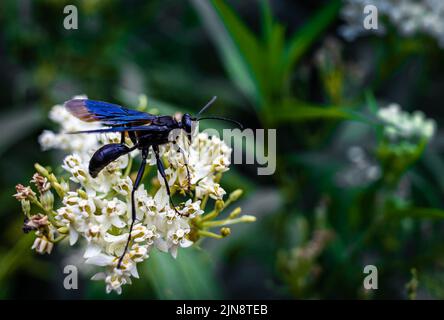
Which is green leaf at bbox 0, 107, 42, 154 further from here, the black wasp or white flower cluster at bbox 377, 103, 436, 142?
white flower cluster at bbox 377, 103, 436, 142

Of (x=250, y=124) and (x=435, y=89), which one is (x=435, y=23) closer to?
(x=435, y=89)

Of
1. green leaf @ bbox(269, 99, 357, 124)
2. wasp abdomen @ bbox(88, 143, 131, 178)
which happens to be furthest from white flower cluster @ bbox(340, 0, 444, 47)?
wasp abdomen @ bbox(88, 143, 131, 178)

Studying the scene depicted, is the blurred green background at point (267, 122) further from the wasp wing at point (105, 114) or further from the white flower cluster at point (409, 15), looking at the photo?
the wasp wing at point (105, 114)

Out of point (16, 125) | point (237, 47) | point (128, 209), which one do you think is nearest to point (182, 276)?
point (128, 209)

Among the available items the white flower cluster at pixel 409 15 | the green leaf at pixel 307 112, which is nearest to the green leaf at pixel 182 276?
the green leaf at pixel 307 112

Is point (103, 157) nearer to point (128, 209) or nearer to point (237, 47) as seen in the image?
point (128, 209)

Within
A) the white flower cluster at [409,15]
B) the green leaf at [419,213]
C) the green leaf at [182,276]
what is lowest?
the green leaf at [182,276]

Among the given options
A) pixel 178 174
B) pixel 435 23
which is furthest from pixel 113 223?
pixel 435 23

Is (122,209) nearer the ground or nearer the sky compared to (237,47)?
nearer the ground
